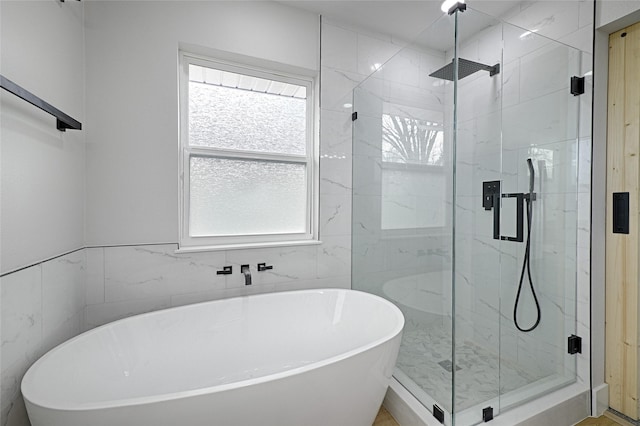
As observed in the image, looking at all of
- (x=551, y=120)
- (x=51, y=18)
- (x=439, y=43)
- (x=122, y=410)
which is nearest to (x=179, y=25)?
(x=51, y=18)

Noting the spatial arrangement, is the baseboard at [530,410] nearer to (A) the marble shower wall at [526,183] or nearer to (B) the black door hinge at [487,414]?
(B) the black door hinge at [487,414]

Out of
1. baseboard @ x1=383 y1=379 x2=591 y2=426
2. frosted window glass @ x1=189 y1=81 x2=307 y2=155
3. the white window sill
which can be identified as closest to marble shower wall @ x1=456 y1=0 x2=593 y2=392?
baseboard @ x1=383 y1=379 x2=591 y2=426

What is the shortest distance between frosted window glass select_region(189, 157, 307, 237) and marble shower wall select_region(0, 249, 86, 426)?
2.44 feet

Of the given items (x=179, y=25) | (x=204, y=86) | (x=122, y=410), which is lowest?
(x=122, y=410)

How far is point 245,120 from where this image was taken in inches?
88.0

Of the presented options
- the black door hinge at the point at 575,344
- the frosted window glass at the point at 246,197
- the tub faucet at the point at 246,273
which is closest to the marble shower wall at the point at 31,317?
the frosted window glass at the point at 246,197

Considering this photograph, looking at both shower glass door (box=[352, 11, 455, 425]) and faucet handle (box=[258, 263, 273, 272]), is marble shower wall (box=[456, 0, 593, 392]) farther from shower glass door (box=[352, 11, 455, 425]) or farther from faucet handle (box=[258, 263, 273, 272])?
faucet handle (box=[258, 263, 273, 272])

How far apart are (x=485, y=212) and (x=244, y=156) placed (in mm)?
1669

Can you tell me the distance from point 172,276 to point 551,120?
2.62m

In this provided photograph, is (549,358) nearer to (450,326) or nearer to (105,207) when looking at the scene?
(450,326)

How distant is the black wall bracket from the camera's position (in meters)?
0.98

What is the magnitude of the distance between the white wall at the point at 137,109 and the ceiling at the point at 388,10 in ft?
2.37

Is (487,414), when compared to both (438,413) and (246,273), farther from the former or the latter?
(246,273)

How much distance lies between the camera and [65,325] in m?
1.53
